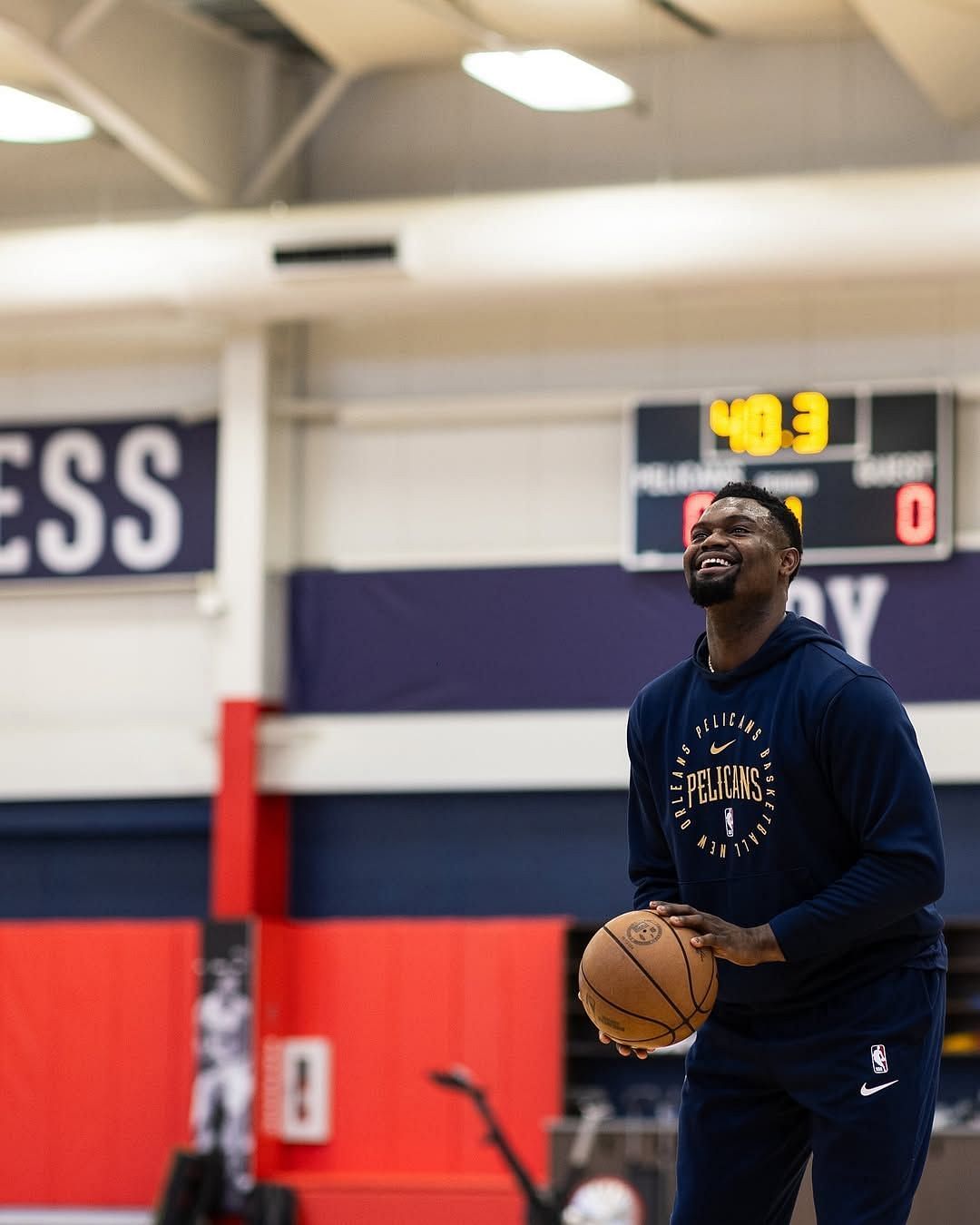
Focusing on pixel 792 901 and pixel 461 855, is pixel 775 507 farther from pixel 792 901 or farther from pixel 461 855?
pixel 461 855

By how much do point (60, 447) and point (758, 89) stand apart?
17.3ft

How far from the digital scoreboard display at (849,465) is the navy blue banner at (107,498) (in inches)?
136

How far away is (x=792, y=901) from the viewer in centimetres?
369

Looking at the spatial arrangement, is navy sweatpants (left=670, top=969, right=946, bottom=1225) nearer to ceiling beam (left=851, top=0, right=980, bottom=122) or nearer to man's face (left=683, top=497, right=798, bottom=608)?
man's face (left=683, top=497, right=798, bottom=608)

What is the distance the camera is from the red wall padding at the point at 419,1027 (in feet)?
41.5

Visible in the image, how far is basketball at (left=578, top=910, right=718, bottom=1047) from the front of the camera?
363cm

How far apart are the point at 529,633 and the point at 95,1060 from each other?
3986 mm

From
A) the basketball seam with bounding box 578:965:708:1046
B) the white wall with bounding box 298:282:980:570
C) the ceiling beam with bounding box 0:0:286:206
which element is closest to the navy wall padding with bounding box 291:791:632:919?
the white wall with bounding box 298:282:980:570

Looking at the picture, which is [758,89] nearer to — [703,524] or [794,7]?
[794,7]

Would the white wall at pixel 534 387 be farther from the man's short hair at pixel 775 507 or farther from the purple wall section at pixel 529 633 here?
the man's short hair at pixel 775 507

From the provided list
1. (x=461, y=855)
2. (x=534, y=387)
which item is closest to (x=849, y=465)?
(x=534, y=387)

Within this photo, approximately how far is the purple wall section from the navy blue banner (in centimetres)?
95

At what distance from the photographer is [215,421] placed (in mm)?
13719

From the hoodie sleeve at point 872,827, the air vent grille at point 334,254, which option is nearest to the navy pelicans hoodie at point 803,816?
the hoodie sleeve at point 872,827
